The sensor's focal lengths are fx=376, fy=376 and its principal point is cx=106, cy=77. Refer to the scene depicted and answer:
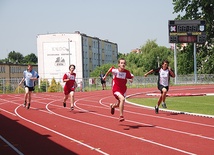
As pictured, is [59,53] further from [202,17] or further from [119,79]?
[119,79]

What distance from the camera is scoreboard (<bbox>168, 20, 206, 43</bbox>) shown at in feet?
131

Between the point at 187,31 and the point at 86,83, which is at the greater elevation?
the point at 187,31

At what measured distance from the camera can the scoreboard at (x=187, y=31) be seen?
40031mm

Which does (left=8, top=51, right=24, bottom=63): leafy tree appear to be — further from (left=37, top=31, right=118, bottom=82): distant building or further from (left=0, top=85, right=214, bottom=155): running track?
(left=0, top=85, right=214, bottom=155): running track

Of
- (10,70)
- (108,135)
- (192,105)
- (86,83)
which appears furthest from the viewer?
(10,70)

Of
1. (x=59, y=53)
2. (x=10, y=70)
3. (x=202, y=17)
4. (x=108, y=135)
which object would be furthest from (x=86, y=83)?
(x=10, y=70)

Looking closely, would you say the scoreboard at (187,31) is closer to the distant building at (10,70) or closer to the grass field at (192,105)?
the grass field at (192,105)

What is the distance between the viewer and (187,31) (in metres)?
40.4

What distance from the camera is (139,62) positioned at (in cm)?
8831

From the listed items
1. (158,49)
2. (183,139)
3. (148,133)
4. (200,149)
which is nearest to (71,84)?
(148,133)

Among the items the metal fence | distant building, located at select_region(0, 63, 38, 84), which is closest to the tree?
the metal fence

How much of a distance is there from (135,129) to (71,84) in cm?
643

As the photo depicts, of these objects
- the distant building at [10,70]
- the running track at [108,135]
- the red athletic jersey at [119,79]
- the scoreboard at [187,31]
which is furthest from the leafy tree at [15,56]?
the red athletic jersey at [119,79]

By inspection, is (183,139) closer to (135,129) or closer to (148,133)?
(148,133)
